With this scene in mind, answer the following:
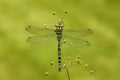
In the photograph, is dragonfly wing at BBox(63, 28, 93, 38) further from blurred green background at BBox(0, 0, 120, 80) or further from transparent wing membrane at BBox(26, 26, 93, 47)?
blurred green background at BBox(0, 0, 120, 80)

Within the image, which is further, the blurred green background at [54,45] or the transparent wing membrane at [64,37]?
the blurred green background at [54,45]

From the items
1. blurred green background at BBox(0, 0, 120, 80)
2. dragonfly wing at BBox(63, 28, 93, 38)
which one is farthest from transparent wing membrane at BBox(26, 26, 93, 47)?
blurred green background at BBox(0, 0, 120, 80)

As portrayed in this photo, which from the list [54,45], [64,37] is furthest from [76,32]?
[54,45]

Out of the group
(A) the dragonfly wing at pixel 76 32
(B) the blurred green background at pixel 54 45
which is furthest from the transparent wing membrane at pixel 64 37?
(B) the blurred green background at pixel 54 45

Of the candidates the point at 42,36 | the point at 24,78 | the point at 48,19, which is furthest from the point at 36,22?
the point at 42,36

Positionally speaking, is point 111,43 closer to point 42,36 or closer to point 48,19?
point 48,19

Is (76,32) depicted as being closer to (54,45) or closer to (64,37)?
(64,37)

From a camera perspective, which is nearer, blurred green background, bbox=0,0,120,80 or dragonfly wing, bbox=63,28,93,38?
dragonfly wing, bbox=63,28,93,38

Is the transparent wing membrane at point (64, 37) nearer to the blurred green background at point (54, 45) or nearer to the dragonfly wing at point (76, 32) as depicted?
the dragonfly wing at point (76, 32)

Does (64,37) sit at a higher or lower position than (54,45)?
lower
